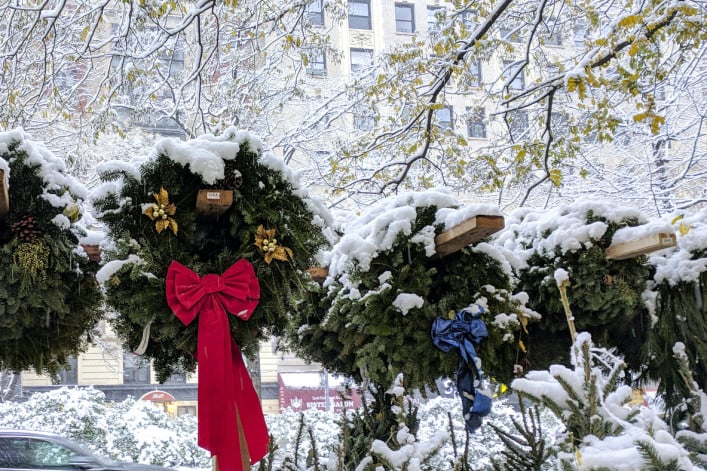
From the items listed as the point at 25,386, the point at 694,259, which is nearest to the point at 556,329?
the point at 694,259

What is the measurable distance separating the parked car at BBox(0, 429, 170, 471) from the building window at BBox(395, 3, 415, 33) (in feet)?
33.8

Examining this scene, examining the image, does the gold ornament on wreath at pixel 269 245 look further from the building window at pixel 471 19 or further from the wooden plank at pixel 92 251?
the building window at pixel 471 19

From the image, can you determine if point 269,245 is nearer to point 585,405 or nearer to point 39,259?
point 39,259

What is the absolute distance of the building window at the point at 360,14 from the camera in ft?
44.9

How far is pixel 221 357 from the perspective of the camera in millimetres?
2695

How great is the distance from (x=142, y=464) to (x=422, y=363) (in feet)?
15.6

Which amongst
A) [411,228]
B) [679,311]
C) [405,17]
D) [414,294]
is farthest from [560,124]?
[414,294]

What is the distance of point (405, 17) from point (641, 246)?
11535 millimetres

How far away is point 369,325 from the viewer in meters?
3.36

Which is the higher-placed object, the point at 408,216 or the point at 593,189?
the point at 593,189

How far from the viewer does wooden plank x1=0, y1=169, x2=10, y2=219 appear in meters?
2.66

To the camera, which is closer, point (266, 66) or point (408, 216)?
point (408, 216)

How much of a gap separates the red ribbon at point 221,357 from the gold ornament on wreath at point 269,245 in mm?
86

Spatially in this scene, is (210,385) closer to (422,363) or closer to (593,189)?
(422,363)
